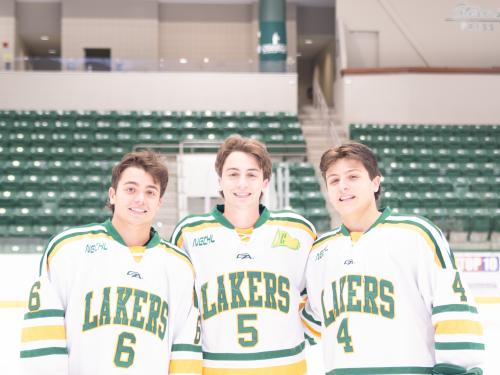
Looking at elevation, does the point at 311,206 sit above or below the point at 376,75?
below

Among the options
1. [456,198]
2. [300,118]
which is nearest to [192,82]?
[300,118]

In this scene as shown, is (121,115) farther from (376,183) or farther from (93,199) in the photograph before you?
(376,183)

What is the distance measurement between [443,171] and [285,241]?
10302mm

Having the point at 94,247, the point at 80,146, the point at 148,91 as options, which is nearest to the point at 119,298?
A: the point at 94,247

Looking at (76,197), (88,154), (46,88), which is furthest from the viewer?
(46,88)

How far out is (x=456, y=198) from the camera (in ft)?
35.0

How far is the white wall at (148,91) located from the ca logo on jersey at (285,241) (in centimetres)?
1226

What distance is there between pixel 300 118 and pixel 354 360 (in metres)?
14.0

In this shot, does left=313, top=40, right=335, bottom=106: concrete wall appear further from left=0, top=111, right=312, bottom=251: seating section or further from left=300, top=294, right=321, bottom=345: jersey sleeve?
left=300, top=294, right=321, bottom=345: jersey sleeve

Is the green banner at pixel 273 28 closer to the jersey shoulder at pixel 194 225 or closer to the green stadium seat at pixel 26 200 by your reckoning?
the green stadium seat at pixel 26 200

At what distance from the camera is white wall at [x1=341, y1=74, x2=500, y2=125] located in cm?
1483

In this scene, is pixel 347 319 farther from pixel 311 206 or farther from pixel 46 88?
pixel 46 88

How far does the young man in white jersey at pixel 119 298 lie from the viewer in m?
2.19

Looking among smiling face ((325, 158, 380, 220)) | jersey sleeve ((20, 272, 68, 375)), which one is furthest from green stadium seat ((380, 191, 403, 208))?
jersey sleeve ((20, 272, 68, 375))
